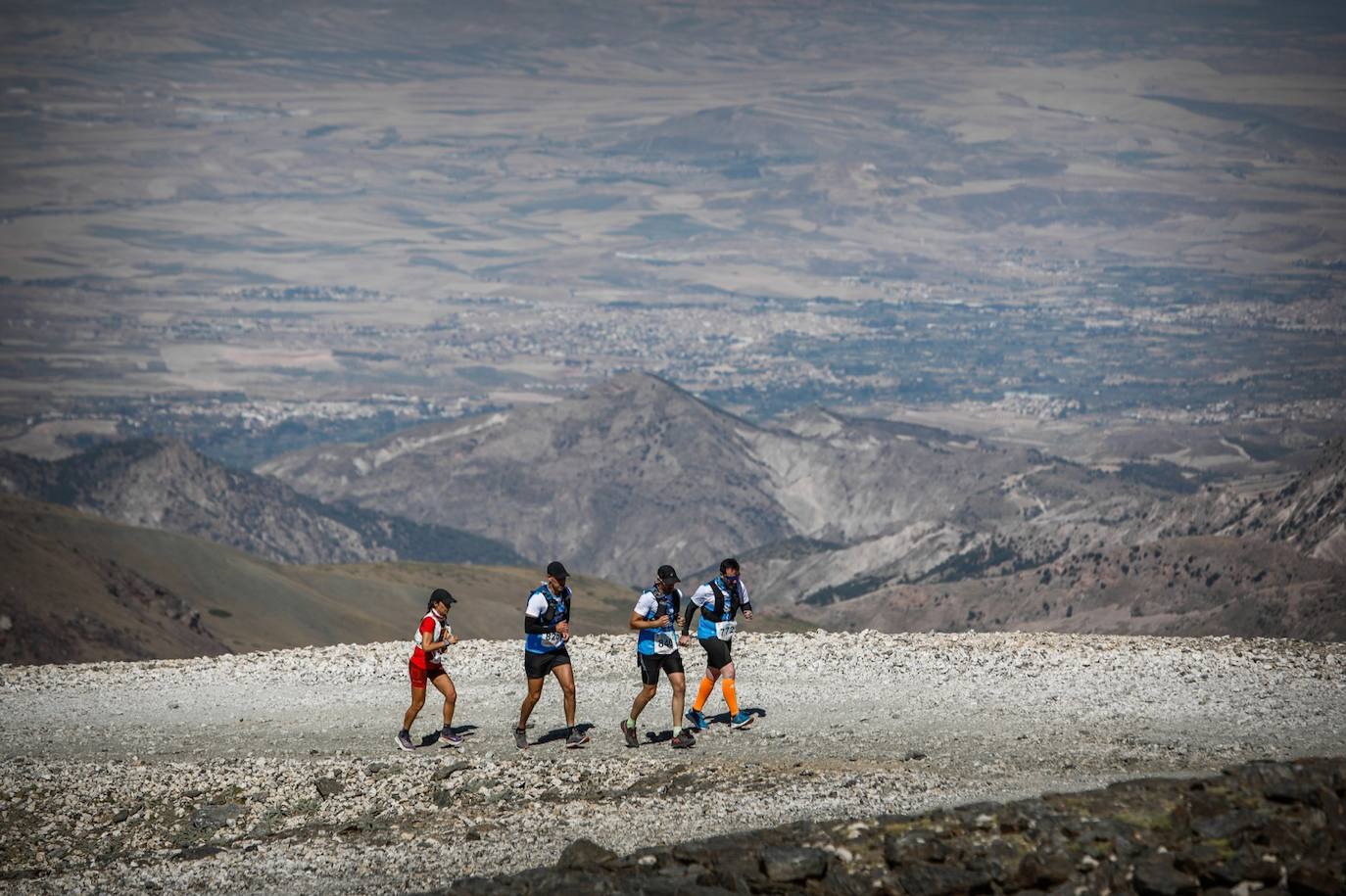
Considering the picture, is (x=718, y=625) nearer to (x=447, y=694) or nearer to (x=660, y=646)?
(x=660, y=646)

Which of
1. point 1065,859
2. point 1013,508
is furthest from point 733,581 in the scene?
point 1013,508

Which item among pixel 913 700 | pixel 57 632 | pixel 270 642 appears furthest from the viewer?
pixel 270 642

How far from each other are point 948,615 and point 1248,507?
72.3 ft

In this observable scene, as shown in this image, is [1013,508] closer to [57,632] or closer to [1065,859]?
[57,632]

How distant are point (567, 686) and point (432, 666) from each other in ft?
5.99

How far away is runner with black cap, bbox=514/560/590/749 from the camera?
20781 millimetres

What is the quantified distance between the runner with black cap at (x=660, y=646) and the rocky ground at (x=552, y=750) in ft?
1.20

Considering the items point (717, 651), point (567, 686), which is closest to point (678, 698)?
point (717, 651)

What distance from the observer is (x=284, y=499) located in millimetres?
179375

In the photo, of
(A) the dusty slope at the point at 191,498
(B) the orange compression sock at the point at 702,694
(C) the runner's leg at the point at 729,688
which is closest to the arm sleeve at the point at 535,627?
(B) the orange compression sock at the point at 702,694

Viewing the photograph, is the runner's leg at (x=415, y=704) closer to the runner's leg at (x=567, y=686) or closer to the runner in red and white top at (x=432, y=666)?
the runner in red and white top at (x=432, y=666)

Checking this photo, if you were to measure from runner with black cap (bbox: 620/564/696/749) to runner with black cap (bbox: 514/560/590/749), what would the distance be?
2.66 feet

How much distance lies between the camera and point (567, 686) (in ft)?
69.2

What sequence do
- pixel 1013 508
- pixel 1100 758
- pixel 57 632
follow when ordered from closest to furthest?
pixel 1100 758 < pixel 57 632 < pixel 1013 508
